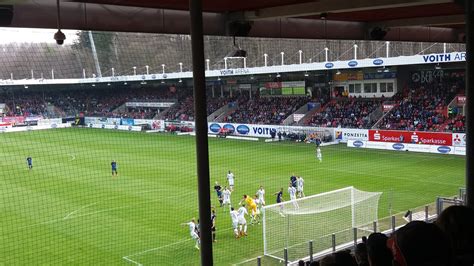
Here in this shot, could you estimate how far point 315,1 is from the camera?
3062 mm

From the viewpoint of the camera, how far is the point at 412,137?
15.0m

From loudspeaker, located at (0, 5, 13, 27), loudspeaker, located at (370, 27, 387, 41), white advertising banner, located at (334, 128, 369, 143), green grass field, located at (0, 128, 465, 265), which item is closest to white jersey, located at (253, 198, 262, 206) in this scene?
green grass field, located at (0, 128, 465, 265)

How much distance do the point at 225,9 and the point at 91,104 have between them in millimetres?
25936

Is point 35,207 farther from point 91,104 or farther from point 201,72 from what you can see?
point 91,104

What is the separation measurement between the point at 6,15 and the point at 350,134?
15.8 meters

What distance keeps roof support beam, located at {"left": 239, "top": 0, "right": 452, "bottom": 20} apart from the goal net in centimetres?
395

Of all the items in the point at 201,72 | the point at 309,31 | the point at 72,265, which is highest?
the point at 309,31

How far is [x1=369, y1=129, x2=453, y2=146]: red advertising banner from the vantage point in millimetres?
14242

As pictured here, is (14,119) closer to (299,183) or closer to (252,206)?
(299,183)

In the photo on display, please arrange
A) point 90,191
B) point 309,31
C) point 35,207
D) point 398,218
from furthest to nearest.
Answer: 1. point 90,191
2. point 35,207
3. point 398,218
4. point 309,31

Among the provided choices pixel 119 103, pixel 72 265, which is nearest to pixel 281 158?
pixel 72 265

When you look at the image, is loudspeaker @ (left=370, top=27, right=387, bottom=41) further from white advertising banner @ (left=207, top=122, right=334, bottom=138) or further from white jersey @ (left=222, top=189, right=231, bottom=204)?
white advertising banner @ (left=207, top=122, right=334, bottom=138)

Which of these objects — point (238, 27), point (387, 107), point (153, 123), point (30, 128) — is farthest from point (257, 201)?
point (30, 128)

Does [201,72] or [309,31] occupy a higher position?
[309,31]
